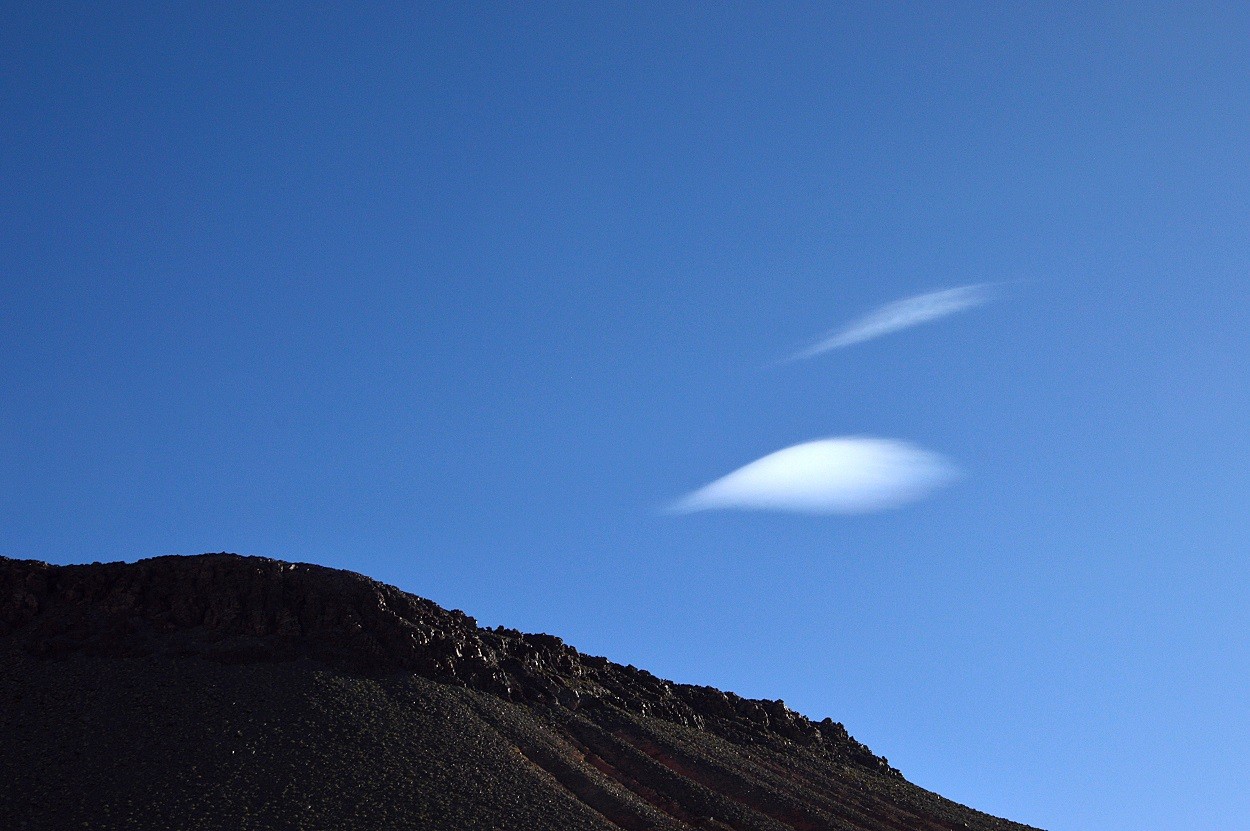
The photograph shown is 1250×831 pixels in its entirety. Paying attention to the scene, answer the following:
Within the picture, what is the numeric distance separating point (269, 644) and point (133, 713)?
27.9 feet

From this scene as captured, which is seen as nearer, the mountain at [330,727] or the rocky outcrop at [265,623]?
the mountain at [330,727]

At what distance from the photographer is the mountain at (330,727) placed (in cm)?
4975

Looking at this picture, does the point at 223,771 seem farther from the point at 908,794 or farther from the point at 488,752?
the point at 908,794

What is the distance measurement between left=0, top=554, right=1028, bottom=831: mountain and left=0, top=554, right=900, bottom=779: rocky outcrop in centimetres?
10

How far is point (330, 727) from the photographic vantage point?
184ft

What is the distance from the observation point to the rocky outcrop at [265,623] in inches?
2393

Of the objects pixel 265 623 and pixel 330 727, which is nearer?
pixel 330 727

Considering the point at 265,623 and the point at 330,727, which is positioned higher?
the point at 265,623

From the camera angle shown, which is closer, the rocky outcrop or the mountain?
the mountain

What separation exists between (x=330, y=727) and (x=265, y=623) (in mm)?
9444

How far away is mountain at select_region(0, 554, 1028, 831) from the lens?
163 feet

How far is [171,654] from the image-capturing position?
2349 inches

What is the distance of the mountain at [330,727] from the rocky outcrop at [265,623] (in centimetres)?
10

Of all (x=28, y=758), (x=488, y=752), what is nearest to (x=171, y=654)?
(x=28, y=758)
